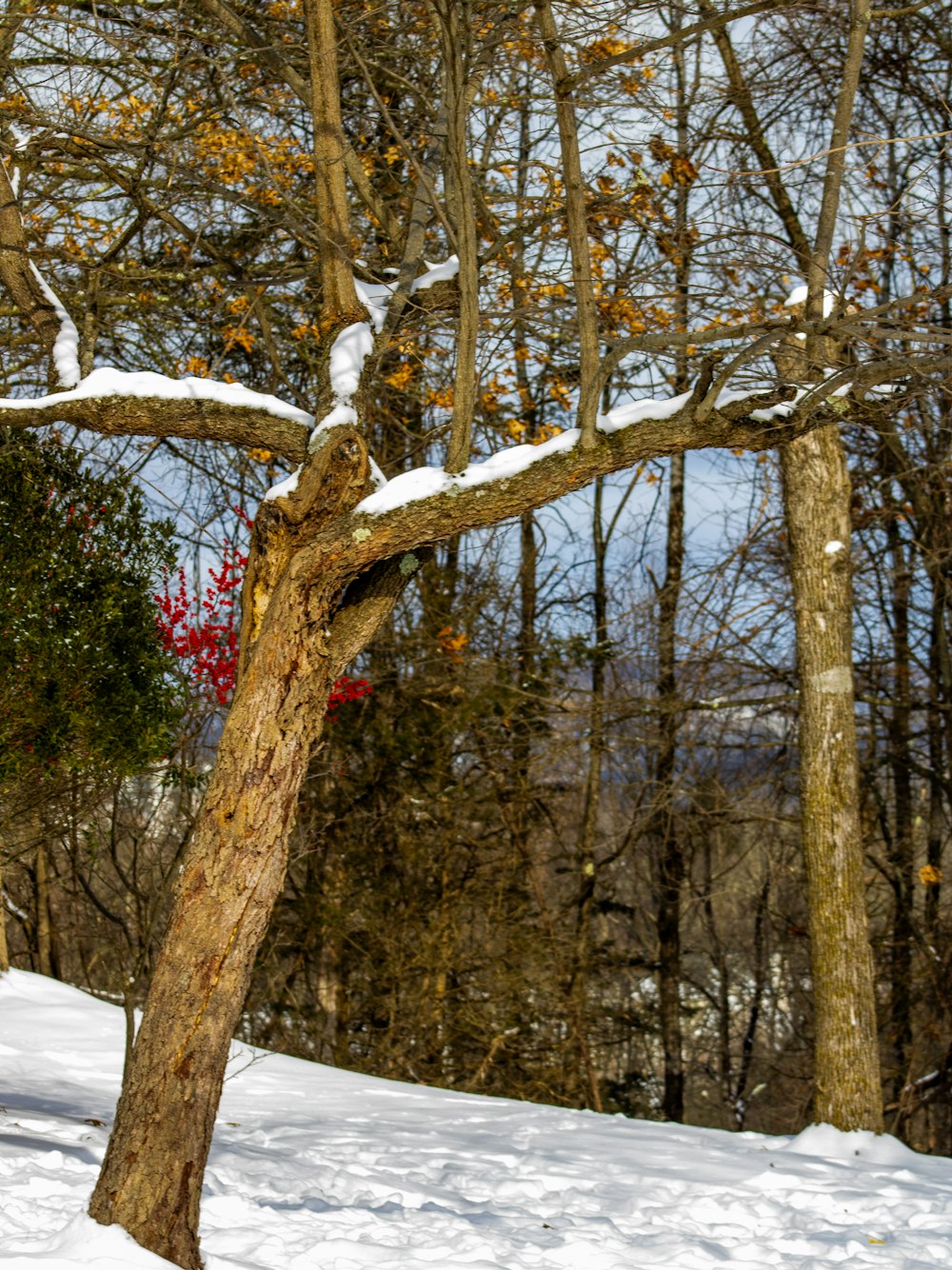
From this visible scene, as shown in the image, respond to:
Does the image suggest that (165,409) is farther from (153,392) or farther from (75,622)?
(75,622)

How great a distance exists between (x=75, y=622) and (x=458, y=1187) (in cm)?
294

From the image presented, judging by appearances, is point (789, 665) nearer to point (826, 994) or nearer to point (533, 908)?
point (533, 908)

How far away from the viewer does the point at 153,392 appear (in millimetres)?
4141

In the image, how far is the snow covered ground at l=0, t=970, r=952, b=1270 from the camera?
409cm

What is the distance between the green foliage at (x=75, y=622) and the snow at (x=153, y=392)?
2.75 feet

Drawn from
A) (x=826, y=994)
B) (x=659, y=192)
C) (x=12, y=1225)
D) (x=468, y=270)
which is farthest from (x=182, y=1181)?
(x=659, y=192)

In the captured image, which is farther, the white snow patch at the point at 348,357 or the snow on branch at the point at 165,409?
the white snow patch at the point at 348,357

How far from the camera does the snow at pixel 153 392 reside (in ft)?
13.6

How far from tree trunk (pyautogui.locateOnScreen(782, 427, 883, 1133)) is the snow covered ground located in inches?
15.2

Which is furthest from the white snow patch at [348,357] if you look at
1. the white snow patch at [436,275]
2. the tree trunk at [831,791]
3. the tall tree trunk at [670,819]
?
the tall tree trunk at [670,819]

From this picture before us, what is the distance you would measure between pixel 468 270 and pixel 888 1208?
437cm

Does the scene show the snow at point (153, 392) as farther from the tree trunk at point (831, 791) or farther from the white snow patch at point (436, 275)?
the tree trunk at point (831, 791)

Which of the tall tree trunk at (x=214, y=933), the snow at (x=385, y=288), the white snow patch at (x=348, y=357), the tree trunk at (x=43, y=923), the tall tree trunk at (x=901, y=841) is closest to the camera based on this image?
the tall tree trunk at (x=214, y=933)

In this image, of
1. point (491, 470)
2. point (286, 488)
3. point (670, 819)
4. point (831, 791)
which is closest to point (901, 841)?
point (670, 819)
